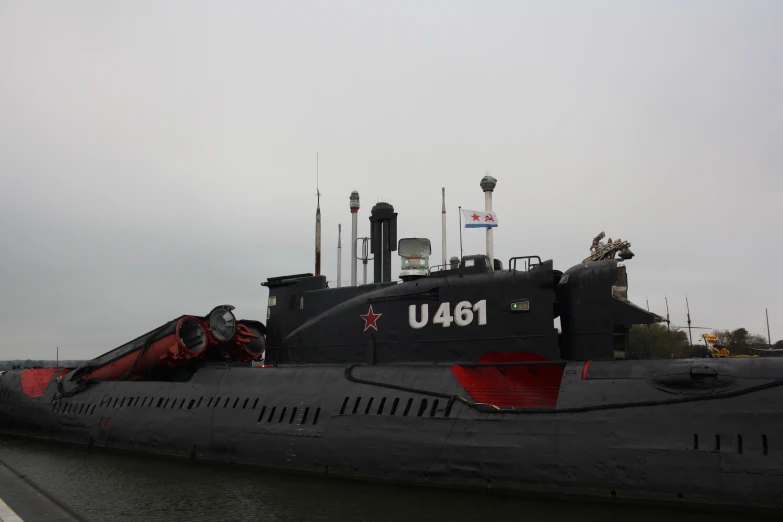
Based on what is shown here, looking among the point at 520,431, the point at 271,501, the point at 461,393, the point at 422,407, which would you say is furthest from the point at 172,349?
the point at 520,431

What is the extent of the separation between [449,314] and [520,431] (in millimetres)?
3789

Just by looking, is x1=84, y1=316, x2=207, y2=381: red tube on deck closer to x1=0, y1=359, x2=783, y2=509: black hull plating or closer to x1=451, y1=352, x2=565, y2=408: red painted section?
x1=0, y1=359, x2=783, y2=509: black hull plating

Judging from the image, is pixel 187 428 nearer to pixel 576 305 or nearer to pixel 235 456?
pixel 235 456

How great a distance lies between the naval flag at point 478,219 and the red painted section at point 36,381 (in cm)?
1700

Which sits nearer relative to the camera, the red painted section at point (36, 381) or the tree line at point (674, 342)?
the tree line at point (674, 342)

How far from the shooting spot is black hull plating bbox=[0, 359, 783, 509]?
11.2 m

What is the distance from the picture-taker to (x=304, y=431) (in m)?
15.9

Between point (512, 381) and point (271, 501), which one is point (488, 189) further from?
point (271, 501)

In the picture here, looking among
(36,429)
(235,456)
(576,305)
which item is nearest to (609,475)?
(576,305)

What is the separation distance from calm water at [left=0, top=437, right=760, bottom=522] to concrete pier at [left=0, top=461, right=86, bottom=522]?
1.27m

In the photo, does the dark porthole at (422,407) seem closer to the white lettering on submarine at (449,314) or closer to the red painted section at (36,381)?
the white lettering on submarine at (449,314)

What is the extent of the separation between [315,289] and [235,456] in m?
5.47

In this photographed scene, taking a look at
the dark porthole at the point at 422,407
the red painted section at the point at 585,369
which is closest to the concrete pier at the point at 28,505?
the dark porthole at the point at 422,407

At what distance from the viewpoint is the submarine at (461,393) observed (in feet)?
38.0
